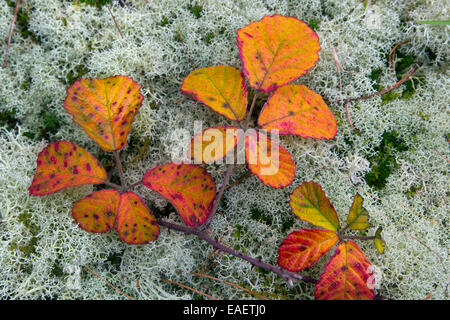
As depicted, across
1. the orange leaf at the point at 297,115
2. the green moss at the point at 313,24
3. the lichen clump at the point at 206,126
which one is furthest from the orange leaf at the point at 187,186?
the green moss at the point at 313,24

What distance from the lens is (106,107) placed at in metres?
1.79

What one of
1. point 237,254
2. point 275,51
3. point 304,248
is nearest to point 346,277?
point 304,248

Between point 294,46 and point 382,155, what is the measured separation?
2.53 feet

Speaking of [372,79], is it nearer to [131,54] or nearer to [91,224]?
[131,54]

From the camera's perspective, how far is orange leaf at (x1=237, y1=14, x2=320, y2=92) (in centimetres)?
177

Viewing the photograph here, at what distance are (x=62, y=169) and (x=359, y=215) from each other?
143 cm

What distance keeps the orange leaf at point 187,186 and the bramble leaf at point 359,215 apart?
66cm

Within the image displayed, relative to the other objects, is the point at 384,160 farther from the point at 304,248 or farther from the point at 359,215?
the point at 304,248

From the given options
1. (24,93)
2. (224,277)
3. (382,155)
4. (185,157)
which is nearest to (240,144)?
(185,157)

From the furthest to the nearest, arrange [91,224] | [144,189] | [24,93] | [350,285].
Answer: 1. [24,93]
2. [144,189]
3. [91,224]
4. [350,285]

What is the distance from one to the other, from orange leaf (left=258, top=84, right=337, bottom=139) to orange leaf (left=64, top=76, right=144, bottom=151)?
2.17ft

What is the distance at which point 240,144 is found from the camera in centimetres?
184

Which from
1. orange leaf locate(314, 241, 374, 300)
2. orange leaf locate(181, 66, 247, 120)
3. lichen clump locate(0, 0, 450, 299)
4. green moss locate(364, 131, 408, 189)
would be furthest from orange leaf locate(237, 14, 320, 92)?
orange leaf locate(314, 241, 374, 300)

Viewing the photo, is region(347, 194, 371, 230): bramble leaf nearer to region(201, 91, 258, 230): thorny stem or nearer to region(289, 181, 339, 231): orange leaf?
region(289, 181, 339, 231): orange leaf
